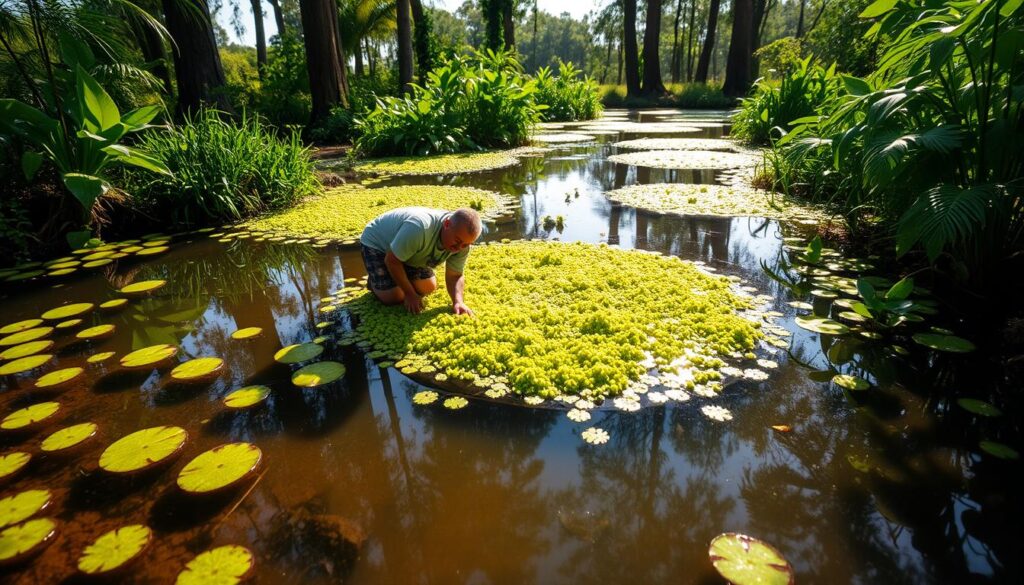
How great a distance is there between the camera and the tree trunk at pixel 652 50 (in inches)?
750

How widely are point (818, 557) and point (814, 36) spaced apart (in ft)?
50.0

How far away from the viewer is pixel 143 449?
159 cm

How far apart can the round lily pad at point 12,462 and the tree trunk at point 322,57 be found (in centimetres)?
945

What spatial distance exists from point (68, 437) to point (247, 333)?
0.88m

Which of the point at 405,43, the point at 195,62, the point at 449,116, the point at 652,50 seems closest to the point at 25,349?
the point at 195,62

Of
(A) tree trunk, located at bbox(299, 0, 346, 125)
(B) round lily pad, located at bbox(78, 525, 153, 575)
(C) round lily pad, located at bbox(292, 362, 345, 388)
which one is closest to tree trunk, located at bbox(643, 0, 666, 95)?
(A) tree trunk, located at bbox(299, 0, 346, 125)

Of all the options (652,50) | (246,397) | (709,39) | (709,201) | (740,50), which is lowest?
(246,397)

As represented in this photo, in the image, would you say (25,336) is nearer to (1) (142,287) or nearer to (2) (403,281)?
(1) (142,287)

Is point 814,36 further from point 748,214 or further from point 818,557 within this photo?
point 818,557

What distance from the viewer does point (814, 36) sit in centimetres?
1241

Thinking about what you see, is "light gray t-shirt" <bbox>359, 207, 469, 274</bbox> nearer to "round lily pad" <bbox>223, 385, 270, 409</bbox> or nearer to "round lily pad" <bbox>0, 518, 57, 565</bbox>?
"round lily pad" <bbox>223, 385, 270, 409</bbox>

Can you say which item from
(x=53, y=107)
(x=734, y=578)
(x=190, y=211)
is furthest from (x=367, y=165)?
(x=734, y=578)

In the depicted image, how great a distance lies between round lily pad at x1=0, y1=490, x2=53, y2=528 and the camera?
4.35 ft

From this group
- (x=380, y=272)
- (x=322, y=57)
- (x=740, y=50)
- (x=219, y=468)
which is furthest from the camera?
(x=740, y=50)
